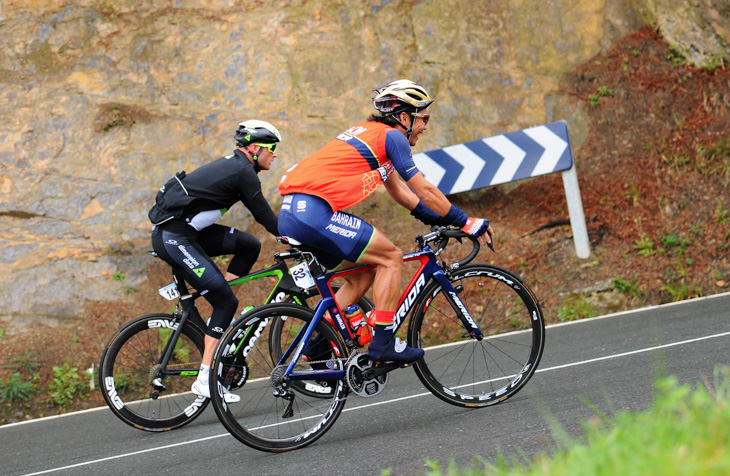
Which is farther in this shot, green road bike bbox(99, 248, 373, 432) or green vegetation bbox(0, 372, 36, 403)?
green vegetation bbox(0, 372, 36, 403)

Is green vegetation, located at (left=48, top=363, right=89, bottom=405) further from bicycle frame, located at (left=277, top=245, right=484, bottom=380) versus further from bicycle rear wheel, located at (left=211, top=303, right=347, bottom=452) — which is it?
bicycle frame, located at (left=277, top=245, right=484, bottom=380)

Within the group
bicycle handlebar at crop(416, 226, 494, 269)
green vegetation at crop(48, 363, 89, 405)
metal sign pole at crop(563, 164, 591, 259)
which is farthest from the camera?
metal sign pole at crop(563, 164, 591, 259)

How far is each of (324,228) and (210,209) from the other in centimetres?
176

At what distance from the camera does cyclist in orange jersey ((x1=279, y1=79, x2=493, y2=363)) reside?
557cm

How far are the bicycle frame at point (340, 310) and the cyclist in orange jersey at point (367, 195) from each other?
11cm

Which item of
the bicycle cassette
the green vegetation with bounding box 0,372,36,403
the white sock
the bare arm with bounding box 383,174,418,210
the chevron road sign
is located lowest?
the green vegetation with bounding box 0,372,36,403

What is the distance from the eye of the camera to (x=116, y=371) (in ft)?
23.1

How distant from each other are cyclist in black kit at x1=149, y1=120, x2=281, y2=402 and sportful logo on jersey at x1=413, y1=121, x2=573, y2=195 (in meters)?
5.40

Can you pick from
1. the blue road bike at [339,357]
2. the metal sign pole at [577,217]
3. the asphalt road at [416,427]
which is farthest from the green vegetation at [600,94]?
the blue road bike at [339,357]

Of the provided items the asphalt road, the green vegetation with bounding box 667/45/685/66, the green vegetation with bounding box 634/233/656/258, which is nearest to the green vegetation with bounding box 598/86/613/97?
the green vegetation with bounding box 667/45/685/66

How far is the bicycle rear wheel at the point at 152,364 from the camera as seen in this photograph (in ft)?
22.1

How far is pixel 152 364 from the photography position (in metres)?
7.13

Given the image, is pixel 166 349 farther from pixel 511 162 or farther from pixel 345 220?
pixel 511 162

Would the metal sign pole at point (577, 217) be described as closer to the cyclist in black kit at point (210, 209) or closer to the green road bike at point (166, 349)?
the green road bike at point (166, 349)
